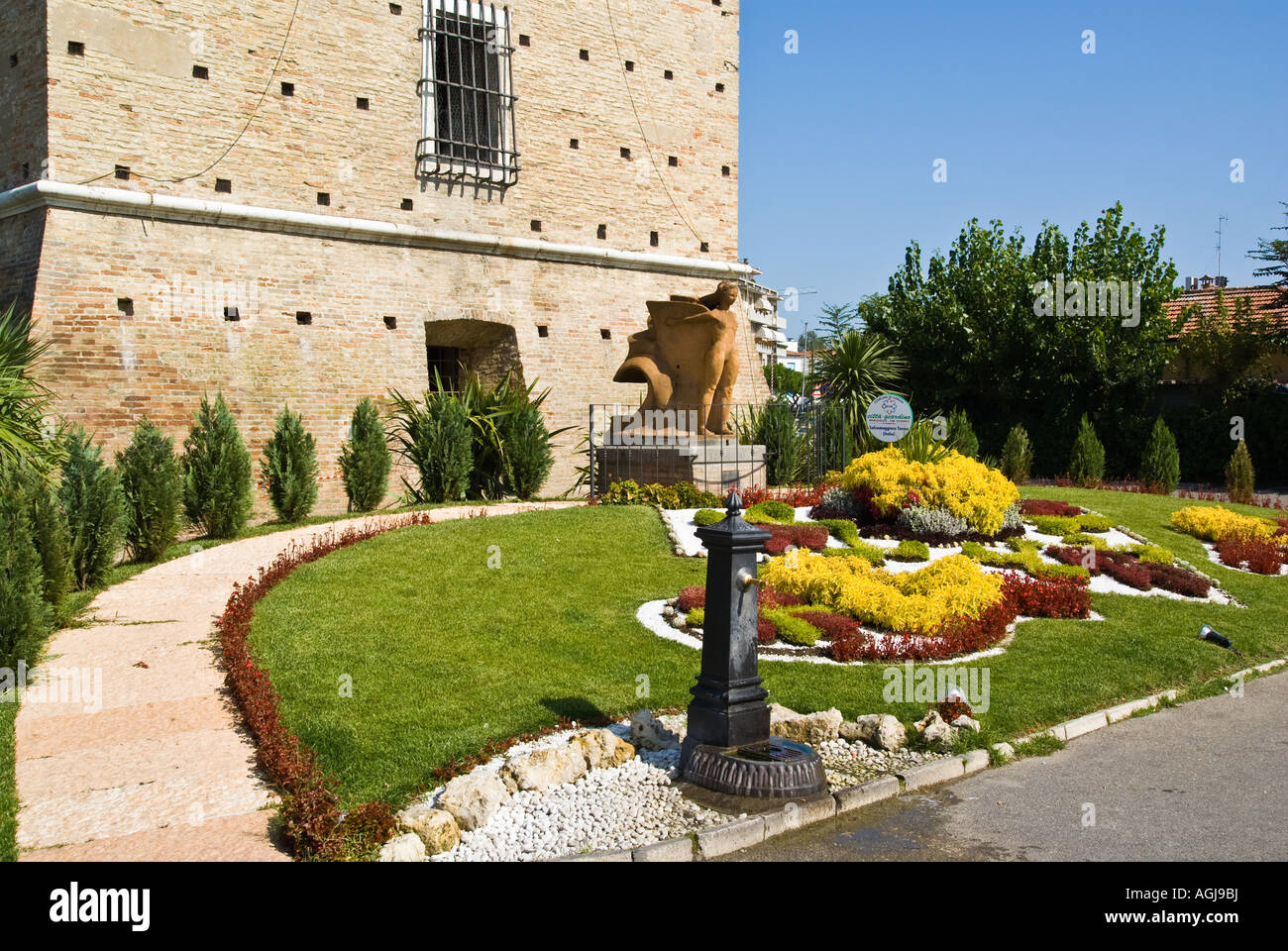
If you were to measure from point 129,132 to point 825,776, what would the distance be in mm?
15966

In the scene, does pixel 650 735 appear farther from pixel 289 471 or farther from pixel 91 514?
pixel 289 471

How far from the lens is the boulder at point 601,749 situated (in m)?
6.25

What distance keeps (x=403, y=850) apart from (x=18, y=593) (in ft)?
15.9

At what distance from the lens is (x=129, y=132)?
16453 mm

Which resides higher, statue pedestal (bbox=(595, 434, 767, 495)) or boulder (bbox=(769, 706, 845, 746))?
statue pedestal (bbox=(595, 434, 767, 495))

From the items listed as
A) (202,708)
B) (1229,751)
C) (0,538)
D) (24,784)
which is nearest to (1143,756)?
(1229,751)

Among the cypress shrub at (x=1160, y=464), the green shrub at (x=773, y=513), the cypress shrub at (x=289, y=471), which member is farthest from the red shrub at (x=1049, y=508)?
the cypress shrub at (x=289, y=471)

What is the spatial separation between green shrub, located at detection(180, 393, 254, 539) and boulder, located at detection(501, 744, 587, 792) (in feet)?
30.3

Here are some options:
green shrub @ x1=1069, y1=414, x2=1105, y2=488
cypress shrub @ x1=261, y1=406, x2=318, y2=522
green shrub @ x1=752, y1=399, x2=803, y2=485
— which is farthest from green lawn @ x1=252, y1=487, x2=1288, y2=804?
green shrub @ x1=1069, y1=414, x2=1105, y2=488

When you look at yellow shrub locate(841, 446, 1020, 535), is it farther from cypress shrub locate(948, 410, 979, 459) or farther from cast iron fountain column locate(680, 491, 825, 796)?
cypress shrub locate(948, 410, 979, 459)

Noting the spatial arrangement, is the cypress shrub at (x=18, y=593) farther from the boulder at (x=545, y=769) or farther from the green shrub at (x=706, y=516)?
the green shrub at (x=706, y=516)

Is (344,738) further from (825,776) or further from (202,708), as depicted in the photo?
(825,776)

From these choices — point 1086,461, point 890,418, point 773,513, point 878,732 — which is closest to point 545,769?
point 878,732

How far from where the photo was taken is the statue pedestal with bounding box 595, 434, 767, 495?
15.7 m
